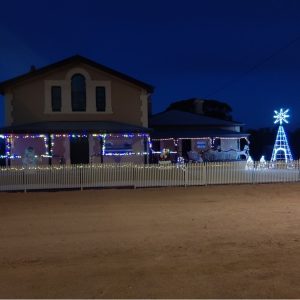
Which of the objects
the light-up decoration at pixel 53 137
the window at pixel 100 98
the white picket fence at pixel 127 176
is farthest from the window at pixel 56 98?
Result: the white picket fence at pixel 127 176

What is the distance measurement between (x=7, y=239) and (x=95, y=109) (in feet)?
53.9

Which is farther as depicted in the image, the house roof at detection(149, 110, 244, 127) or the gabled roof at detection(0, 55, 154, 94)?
the house roof at detection(149, 110, 244, 127)

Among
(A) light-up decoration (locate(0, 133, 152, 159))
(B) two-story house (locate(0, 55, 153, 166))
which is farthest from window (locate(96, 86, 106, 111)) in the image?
(A) light-up decoration (locate(0, 133, 152, 159))

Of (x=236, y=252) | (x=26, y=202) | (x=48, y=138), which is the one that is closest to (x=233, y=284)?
(x=236, y=252)

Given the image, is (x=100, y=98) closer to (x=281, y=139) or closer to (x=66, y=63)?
(x=66, y=63)

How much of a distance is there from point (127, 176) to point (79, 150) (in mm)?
6980

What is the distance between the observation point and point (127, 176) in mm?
18688

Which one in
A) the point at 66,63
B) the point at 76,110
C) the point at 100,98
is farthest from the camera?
the point at 100,98

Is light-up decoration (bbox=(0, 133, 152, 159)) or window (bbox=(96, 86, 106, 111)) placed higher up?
window (bbox=(96, 86, 106, 111))

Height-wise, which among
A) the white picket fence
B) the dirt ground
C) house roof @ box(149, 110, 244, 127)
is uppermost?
house roof @ box(149, 110, 244, 127)

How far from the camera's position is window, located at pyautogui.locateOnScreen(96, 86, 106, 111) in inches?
990

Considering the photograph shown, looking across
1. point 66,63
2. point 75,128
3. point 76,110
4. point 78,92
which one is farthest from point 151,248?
point 66,63

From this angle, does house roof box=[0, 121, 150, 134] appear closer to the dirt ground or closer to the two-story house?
the two-story house

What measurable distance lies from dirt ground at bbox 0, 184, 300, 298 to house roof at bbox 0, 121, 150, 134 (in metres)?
8.38
